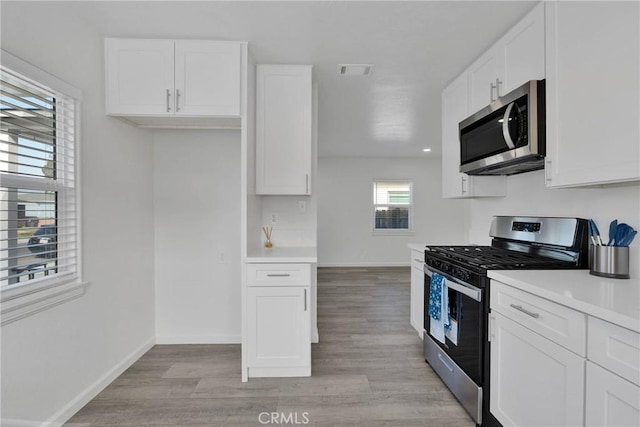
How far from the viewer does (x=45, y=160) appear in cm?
182

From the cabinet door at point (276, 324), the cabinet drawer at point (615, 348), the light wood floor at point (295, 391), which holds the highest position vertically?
the cabinet drawer at point (615, 348)

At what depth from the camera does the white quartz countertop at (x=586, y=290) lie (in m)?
1.09

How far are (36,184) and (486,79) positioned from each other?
2.98 meters

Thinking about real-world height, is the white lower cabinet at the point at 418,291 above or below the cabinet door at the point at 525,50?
below

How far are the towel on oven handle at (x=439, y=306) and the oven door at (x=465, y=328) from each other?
0.12ft

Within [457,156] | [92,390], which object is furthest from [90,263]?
[457,156]

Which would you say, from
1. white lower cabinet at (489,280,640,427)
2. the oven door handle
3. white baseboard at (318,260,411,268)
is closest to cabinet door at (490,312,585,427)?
white lower cabinet at (489,280,640,427)

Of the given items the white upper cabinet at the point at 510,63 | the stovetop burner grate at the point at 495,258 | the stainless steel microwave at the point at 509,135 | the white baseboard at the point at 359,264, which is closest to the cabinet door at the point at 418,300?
the stovetop burner grate at the point at 495,258

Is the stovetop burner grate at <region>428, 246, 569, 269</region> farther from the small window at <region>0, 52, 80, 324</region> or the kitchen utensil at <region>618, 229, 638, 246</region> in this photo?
the small window at <region>0, 52, 80, 324</region>

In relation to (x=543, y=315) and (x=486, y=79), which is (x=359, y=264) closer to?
(x=486, y=79)

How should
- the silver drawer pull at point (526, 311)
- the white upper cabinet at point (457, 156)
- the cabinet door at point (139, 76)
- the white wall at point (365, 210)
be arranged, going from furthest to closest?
the white wall at point (365, 210), the white upper cabinet at point (457, 156), the cabinet door at point (139, 76), the silver drawer pull at point (526, 311)

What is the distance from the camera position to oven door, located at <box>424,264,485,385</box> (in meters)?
1.83

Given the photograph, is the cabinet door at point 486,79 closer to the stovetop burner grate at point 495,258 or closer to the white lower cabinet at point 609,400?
the stovetop burner grate at point 495,258

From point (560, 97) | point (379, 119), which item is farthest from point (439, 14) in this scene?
point (379, 119)
